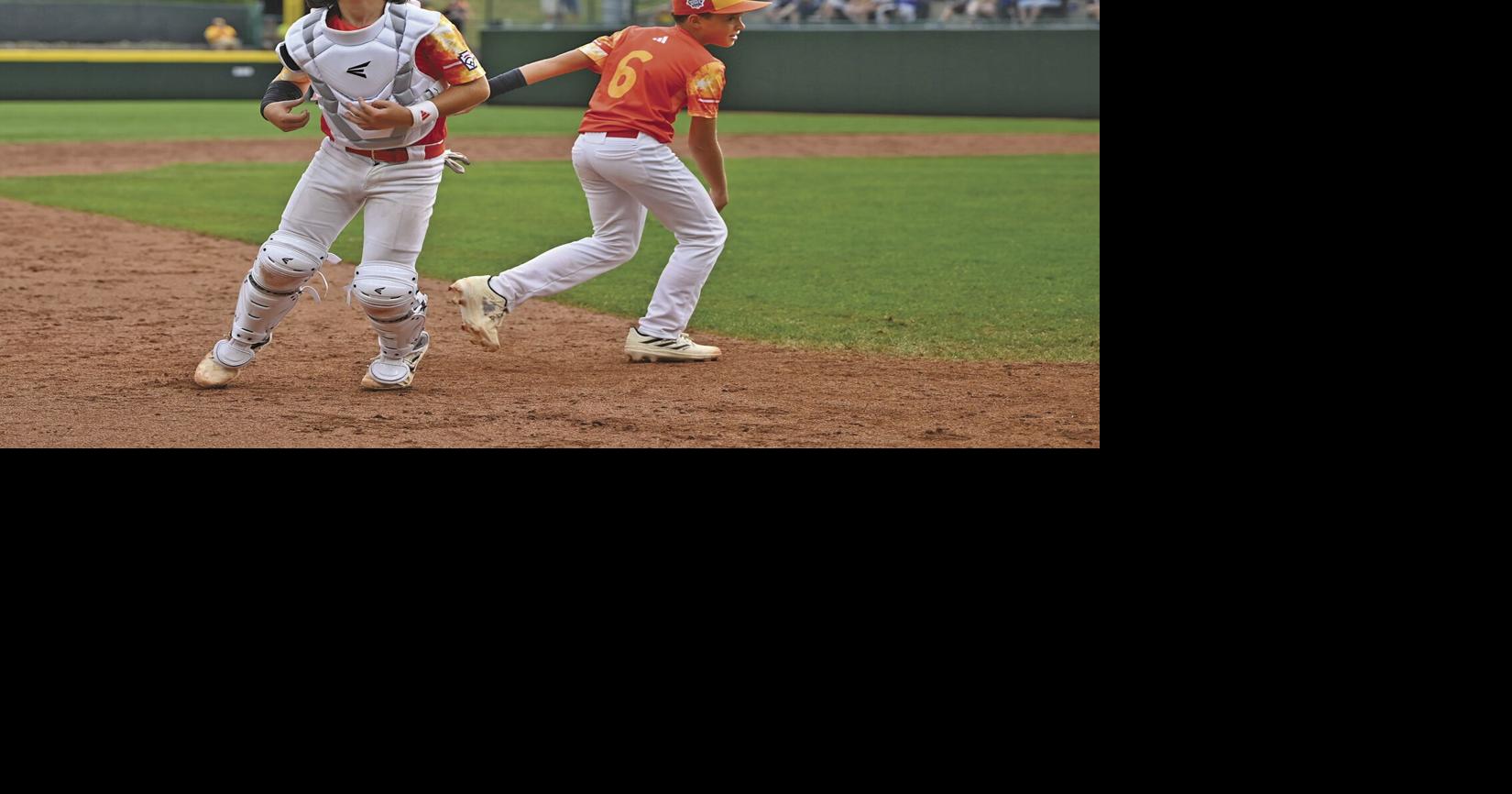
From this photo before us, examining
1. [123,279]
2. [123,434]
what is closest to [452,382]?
[123,434]

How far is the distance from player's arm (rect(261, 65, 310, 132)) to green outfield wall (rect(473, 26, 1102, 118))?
2254 centimetres

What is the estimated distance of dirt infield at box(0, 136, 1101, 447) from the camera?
5.30 meters

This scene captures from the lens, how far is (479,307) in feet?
20.4

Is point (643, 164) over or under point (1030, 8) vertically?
under

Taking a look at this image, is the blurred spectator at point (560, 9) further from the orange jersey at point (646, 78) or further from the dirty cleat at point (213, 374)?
the dirty cleat at point (213, 374)

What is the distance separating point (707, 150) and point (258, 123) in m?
20.4

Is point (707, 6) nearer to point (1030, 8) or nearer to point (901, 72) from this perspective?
point (901, 72)

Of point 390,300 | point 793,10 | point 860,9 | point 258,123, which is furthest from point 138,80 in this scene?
point 390,300

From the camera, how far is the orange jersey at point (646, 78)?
247 inches

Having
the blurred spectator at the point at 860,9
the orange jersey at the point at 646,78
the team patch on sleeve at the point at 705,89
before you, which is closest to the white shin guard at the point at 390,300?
the orange jersey at the point at 646,78

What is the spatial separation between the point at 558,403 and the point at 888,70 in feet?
81.3

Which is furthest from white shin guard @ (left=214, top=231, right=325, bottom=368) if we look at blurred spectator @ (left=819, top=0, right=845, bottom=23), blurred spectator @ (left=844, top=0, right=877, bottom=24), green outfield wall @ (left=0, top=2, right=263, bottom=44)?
green outfield wall @ (left=0, top=2, right=263, bottom=44)

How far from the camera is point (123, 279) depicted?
9.12 m

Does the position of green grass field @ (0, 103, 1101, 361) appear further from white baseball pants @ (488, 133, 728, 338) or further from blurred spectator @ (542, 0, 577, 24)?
blurred spectator @ (542, 0, 577, 24)
